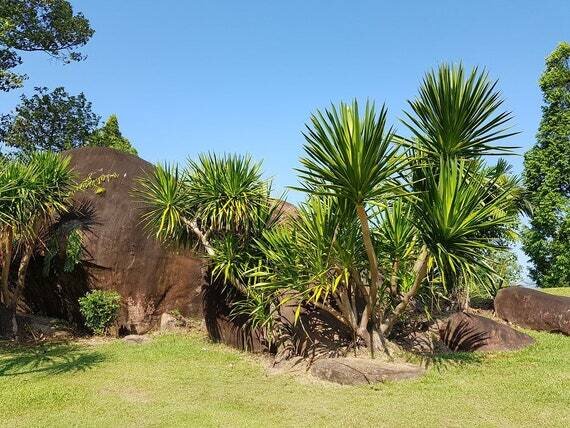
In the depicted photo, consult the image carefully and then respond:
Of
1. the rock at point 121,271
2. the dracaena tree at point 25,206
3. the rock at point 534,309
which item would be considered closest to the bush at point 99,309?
the rock at point 121,271

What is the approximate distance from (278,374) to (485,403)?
134 inches

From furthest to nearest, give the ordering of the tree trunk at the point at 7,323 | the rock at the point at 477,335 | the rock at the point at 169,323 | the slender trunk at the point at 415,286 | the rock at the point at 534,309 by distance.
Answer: the rock at the point at 169,323 → the rock at the point at 534,309 → the tree trunk at the point at 7,323 → the rock at the point at 477,335 → the slender trunk at the point at 415,286

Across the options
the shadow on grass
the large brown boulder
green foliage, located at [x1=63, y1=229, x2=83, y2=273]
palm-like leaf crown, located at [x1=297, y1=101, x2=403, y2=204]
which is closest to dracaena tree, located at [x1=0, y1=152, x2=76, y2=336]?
green foliage, located at [x1=63, y1=229, x2=83, y2=273]

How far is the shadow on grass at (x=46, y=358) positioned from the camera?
8570 mm

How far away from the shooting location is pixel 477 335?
1036 cm

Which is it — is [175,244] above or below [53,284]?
above

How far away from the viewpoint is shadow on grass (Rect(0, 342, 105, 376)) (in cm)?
857

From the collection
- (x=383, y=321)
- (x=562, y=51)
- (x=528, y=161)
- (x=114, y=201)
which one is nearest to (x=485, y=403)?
(x=383, y=321)

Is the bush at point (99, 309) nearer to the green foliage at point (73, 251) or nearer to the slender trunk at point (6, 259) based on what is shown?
the green foliage at point (73, 251)

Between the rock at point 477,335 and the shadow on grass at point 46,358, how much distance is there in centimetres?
700

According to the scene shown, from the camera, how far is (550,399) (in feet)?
21.1

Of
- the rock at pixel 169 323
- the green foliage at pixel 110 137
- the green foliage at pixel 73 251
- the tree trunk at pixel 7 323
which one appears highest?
the green foliage at pixel 110 137

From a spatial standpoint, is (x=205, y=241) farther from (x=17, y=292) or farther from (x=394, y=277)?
(x=17, y=292)

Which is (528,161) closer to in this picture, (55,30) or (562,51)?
(562,51)
